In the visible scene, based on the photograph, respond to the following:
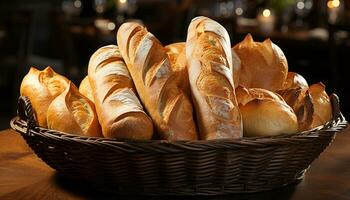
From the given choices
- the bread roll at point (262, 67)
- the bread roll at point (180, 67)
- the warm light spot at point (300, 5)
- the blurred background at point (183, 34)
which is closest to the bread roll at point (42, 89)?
the bread roll at point (180, 67)

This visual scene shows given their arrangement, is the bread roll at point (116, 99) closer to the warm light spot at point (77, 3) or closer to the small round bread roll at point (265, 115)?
the small round bread roll at point (265, 115)

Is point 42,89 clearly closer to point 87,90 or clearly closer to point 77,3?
point 87,90

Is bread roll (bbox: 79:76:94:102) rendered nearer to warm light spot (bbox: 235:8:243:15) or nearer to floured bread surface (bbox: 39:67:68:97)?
floured bread surface (bbox: 39:67:68:97)

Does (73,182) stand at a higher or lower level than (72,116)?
lower

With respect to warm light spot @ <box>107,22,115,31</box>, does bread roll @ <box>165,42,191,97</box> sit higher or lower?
higher

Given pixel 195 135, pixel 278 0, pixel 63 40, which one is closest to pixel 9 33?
pixel 63 40

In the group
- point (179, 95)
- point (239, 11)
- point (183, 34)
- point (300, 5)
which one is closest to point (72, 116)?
point (179, 95)

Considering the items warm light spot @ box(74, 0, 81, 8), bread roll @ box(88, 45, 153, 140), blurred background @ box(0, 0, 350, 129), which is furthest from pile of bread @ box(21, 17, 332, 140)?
warm light spot @ box(74, 0, 81, 8)
